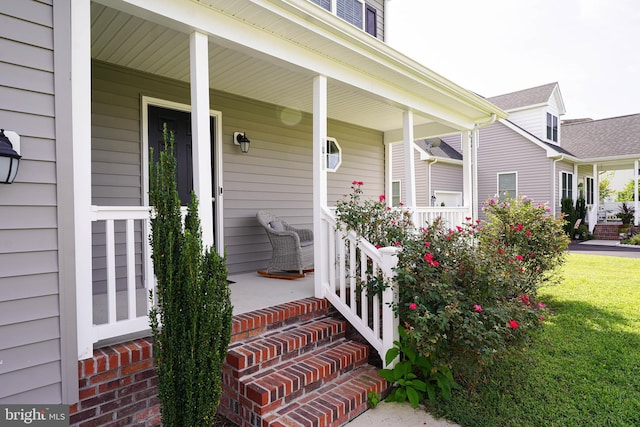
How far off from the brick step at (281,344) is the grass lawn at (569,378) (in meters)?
0.98

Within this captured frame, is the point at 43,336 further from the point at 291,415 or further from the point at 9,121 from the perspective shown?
the point at 291,415

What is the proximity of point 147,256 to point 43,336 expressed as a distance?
943 millimetres

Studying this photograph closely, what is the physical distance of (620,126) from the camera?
1534 cm

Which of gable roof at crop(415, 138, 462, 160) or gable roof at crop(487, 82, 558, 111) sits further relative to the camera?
gable roof at crop(487, 82, 558, 111)

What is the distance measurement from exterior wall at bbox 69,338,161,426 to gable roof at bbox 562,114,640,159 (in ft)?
56.7

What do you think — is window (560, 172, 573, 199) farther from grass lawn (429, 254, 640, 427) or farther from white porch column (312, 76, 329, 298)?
white porch column (312, 76, 329, 298)

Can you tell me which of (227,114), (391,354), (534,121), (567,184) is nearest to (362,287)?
(391,354)

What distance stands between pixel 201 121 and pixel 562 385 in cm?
344

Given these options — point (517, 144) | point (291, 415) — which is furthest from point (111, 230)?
point (517, 144)

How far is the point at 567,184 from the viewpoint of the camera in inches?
558

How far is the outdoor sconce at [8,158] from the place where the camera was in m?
1.78

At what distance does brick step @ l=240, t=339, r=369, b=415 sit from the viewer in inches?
88.4

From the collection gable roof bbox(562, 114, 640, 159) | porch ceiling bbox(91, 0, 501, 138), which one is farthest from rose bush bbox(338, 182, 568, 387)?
gable roof bbox(562, 114, 640, 159)

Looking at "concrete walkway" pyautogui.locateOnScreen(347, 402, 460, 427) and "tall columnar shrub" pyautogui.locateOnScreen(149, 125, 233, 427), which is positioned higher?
"tall columnar shrub" pyautogui.locateOnScreen(149, 125, 233, 427)
